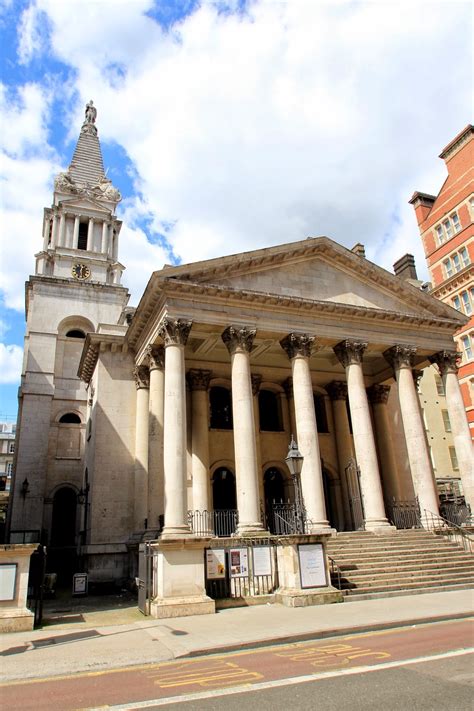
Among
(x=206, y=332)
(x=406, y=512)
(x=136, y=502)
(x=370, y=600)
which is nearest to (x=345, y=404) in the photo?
(x=406, y=512)

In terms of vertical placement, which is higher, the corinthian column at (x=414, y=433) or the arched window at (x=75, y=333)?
the arched window at (x=75, y=333)

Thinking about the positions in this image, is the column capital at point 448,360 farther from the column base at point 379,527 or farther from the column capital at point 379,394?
the column base at point 379,527

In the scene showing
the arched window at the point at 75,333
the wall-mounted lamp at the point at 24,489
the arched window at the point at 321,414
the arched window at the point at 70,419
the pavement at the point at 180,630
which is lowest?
the pavement at the point at 180,630

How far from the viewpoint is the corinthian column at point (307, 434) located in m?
19.8

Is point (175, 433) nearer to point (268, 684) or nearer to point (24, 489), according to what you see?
point (268, 684)

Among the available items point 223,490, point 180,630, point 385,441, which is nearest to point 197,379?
point 223,490

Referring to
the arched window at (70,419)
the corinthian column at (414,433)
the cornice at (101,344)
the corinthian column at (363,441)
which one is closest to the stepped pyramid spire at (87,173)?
the arched window at (70,419)

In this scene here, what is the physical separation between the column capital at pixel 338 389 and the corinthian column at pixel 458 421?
5.21m

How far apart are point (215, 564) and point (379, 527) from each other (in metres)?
8.09

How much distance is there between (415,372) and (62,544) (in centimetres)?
2261

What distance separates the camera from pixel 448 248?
124 feet

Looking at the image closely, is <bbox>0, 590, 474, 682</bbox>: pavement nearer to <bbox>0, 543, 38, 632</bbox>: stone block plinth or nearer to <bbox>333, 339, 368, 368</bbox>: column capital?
<bbox>0, 543, 38, 632</bbox>: stone block plinth

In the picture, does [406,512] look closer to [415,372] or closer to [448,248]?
[415,372]

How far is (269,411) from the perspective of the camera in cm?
2930
